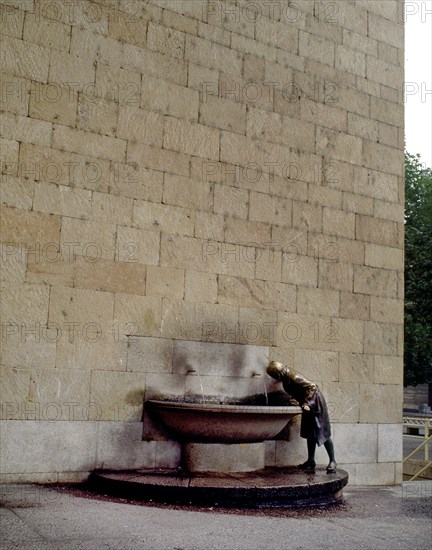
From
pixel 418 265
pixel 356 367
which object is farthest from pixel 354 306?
pixel 418 265

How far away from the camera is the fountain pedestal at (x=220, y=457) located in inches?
277

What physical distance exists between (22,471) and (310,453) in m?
3.25

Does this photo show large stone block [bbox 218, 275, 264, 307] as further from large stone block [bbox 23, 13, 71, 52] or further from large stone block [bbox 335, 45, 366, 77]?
large stone block [bbox 335, 45, 366, 77]

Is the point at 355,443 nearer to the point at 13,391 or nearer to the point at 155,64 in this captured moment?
the point at 13,391

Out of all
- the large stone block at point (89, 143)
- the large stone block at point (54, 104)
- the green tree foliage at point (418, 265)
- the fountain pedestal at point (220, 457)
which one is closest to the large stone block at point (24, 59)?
the large stone block at point (54, 104)

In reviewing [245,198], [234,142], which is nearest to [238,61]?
[234,142]

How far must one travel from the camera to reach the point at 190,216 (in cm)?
794

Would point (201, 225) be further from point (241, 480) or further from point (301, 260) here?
point (241, 480)

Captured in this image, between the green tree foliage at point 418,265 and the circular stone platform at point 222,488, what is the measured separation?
16.3 metres

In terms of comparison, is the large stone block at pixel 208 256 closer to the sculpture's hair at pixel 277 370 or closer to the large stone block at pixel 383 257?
the sculpture's hair at pixel 277 370

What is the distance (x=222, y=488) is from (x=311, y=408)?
5.71 ft

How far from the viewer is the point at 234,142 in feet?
27.6

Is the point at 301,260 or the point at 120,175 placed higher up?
the point at 120,175

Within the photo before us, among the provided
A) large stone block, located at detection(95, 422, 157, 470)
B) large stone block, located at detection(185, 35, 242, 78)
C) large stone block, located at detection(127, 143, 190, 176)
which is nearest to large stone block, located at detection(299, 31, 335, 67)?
large stone block, located at detection(185, 35, 242, 78)
